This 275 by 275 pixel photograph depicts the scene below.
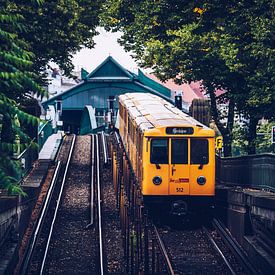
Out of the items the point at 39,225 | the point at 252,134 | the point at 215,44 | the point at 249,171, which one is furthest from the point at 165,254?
the point at 252,134

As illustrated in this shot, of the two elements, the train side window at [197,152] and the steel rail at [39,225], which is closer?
the steel rail at [39,225]

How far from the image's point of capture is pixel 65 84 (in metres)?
111

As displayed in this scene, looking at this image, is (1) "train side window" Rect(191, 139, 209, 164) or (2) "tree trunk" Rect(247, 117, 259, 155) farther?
(2) "tree trunk" Rect(247, 117, 259, 155)

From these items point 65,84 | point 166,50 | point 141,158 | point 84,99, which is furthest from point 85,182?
point 65,84

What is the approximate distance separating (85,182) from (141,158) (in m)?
8.39

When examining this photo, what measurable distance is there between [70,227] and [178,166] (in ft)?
12.1

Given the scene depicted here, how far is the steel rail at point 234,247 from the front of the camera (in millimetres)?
18159

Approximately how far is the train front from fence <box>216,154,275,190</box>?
1.29m

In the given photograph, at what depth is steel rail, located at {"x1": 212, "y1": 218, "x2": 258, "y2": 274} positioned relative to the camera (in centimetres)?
1816

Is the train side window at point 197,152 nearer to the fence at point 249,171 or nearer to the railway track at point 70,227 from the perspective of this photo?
the fence at point 249,171

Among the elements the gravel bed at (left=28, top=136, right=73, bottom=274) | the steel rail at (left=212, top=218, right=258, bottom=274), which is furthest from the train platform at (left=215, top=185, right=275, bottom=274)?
the gravel bed at (left=28, top=136, right=73, bottom=274)

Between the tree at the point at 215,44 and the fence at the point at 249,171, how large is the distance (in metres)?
1.87

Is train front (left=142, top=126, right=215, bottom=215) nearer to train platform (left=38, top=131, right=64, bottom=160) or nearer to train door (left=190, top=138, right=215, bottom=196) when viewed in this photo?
train door (left=190, top=138, right=215, bottom=196)

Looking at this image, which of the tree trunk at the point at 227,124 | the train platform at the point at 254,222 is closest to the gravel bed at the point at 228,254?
the train platform at the point at 254,222
